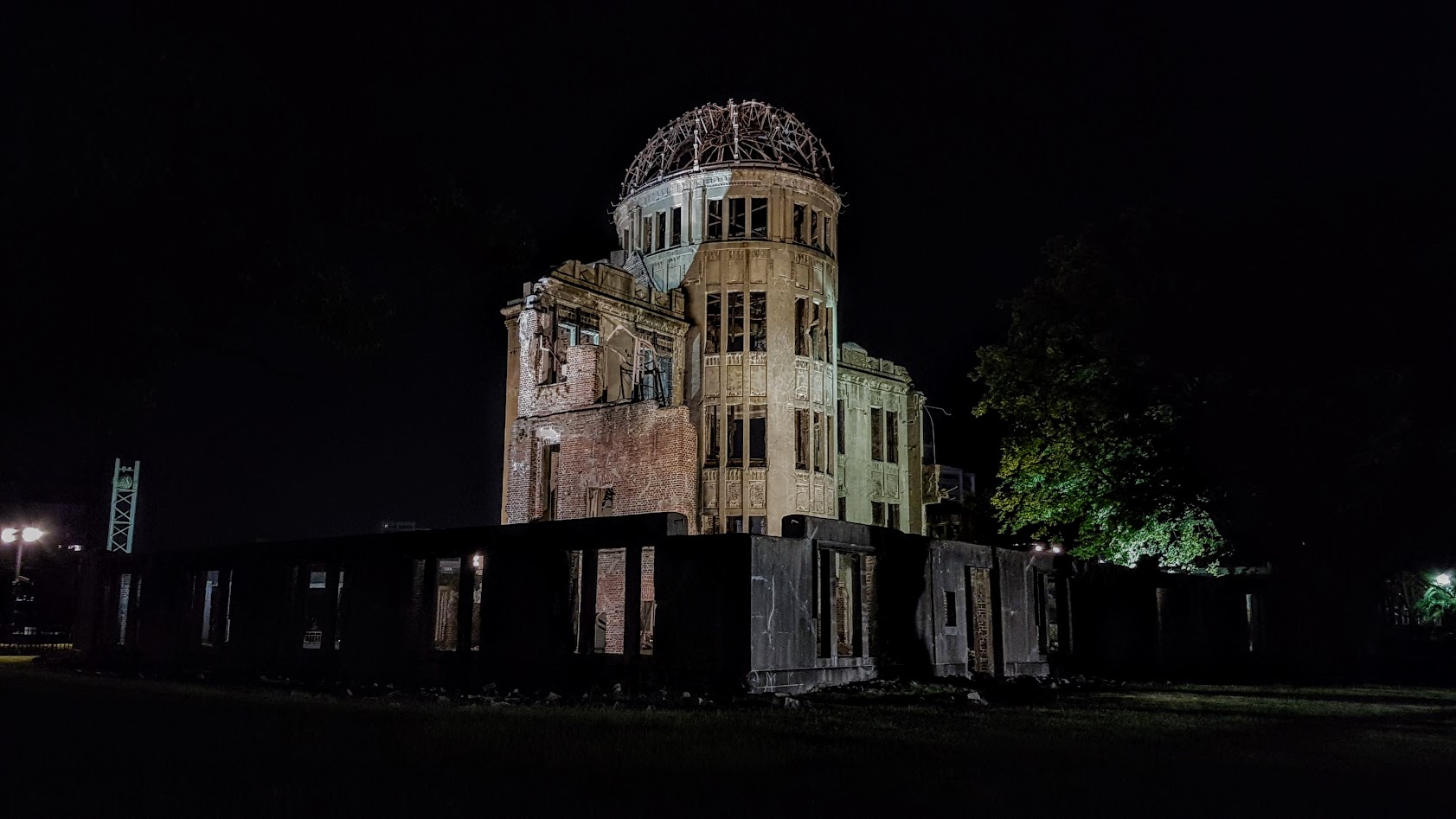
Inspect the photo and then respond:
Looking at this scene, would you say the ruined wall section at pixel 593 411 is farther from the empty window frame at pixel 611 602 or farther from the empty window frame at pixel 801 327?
the empty window frame at pixel 801 327

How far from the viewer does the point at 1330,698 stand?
18.3m

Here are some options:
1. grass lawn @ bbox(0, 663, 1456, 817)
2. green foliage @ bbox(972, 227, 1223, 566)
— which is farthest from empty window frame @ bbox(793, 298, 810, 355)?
grass lawn @ bbox(0, 663, 1456, 817)

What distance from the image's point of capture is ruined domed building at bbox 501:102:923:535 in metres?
28.9

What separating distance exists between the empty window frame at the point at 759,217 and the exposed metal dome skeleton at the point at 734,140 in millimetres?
1354

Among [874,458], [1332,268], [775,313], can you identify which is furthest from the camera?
[874,458]

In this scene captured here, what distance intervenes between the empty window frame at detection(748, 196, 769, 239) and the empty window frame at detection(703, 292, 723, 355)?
79.5 inches

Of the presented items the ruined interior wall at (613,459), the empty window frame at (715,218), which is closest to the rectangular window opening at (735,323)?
the empty window frame at (715,218)

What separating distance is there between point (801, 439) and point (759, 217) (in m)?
7.15

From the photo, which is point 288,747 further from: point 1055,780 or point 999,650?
point 999,650

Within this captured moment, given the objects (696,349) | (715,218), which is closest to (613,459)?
(696,349)

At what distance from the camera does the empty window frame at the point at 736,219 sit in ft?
103

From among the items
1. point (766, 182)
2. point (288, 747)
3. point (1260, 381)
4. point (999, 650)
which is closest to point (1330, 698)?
point (999, 650)

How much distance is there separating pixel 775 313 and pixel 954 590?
12.5 metres

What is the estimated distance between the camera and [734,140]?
3111 centimetres
